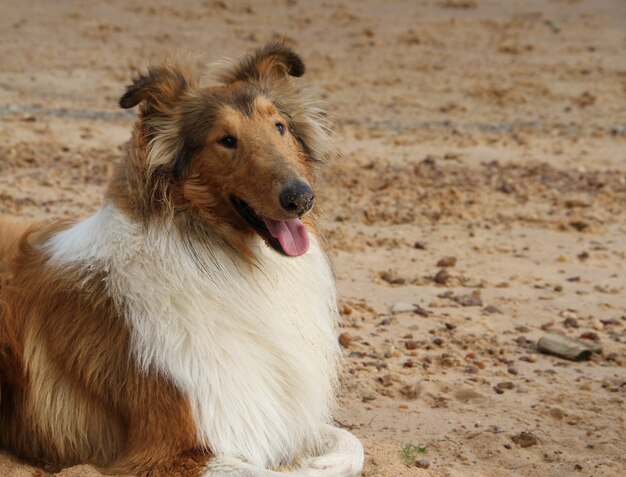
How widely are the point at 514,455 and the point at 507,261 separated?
330cm

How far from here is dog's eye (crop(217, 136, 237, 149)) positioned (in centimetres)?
484

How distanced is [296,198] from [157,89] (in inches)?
32.3

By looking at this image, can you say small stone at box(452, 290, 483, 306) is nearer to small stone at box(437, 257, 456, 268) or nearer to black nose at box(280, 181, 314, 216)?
small stone at box(437, 257, 456, 268)

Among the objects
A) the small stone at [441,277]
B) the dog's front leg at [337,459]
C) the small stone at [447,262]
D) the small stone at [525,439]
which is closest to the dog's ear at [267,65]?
the dog's front leg at [337,459]

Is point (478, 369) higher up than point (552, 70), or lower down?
lower down

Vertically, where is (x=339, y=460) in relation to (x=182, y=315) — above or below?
below

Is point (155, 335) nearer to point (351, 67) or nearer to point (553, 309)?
point (553, 309)

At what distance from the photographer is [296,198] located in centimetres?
462

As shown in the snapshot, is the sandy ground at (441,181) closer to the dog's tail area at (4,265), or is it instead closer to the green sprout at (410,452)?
the green sprout at (410,452)

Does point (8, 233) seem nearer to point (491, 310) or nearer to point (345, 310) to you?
point (345, 310)

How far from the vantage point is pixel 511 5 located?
17781 millimetres

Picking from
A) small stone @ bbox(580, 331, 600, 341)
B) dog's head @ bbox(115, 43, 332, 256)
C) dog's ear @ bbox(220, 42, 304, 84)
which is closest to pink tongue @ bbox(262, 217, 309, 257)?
dog's head @ bbox(115, 43, 332, 256)

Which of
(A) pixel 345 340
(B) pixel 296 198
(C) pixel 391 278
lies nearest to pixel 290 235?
(B) pixel 296 198

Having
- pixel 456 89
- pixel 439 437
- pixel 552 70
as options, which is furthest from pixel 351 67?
pixel 439 437
